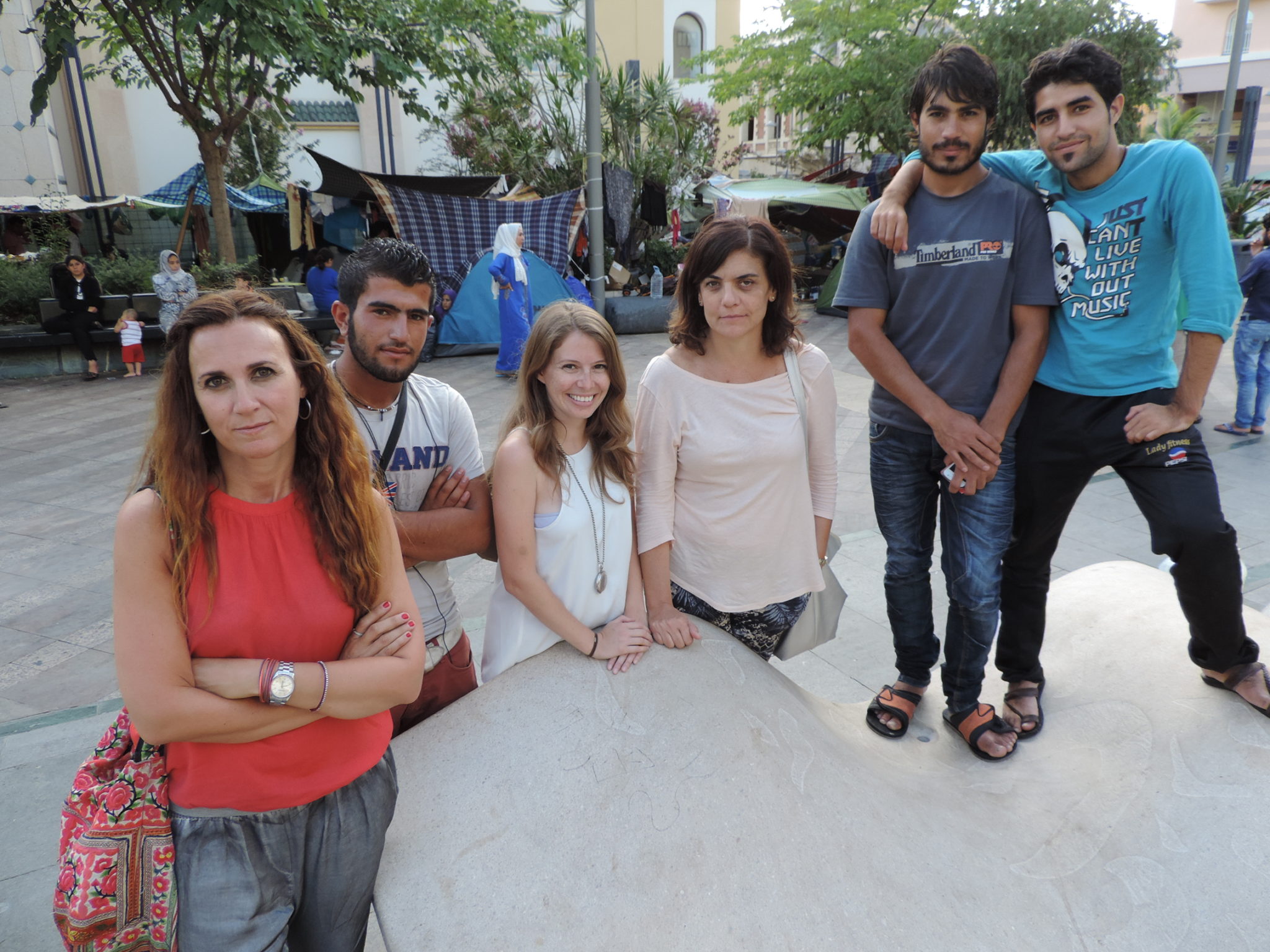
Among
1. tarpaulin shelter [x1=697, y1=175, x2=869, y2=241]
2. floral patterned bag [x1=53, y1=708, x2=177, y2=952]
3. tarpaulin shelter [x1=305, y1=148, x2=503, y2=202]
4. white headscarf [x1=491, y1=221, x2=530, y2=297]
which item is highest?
tarpaulin shelter [x1=305, y1=148, x2=503, y2=202]

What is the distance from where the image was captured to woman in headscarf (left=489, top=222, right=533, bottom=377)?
1014 cm

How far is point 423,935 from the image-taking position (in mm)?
1563

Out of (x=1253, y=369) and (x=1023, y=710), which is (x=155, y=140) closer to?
(x=1253, y=369)

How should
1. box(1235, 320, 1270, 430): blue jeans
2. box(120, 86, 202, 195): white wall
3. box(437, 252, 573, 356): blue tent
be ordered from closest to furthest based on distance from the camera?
box(1235, 320, 1270, 430): blue jeans
box(437, 252, 573, 356): blue tent
box(120, 86, 202, 195): white wall

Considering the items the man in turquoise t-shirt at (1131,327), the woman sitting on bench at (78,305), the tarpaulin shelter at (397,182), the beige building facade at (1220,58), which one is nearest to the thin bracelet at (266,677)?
the man in turquoise t-shirt at (1131,327)

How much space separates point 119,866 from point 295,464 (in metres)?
0.74

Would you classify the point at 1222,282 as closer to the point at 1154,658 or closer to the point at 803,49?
the point at 1154,658

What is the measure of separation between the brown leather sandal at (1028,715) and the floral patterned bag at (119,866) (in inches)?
91.9

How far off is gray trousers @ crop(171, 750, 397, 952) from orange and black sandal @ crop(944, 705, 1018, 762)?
176cm

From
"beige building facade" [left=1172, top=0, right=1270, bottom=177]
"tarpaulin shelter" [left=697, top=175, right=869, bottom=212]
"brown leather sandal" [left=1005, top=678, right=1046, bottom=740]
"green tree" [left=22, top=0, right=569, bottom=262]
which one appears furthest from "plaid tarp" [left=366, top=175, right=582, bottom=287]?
"beige building facade" [left=1172, top=0, right=1270, bottom=177]

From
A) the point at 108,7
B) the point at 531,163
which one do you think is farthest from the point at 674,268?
the point at 108,7

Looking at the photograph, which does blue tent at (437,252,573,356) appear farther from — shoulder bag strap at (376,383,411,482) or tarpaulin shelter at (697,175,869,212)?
shoulder bag strap at (376,383,411,482)

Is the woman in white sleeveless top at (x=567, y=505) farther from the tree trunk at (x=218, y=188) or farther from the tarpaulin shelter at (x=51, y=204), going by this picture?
the tarpaulin shelter at (x=51, y=204)

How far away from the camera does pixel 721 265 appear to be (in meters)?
2.18
